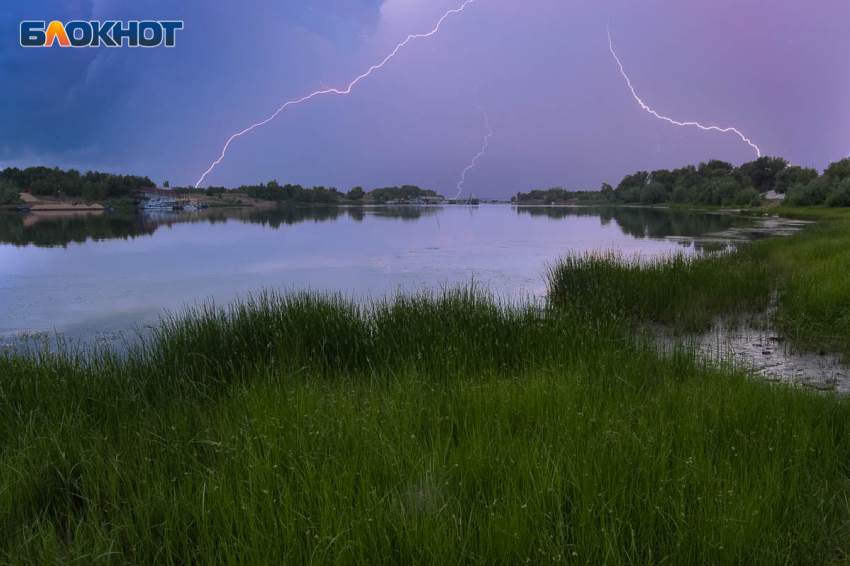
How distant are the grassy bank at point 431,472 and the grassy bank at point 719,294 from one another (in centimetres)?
393

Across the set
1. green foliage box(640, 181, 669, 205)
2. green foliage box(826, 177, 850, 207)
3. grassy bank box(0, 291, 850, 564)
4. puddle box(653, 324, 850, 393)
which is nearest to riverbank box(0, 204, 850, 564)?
grassy bank box(0, 291, 850, 564)

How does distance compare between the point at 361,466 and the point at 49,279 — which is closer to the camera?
the point at 361,466

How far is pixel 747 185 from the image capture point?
300 ft

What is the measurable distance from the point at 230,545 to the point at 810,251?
1838cm

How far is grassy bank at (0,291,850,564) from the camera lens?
2.57m

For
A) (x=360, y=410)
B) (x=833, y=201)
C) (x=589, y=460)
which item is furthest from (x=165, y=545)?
(x=833, y=201)

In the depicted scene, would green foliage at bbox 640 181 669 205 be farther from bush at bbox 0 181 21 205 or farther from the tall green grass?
bush at bbox 0 181 21 205

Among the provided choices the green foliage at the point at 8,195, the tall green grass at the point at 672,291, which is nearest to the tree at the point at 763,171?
the tall green grass at the point at 672,291

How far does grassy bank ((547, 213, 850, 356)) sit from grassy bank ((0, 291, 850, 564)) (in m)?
3.93

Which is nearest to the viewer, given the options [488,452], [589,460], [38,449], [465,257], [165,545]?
[165,545]

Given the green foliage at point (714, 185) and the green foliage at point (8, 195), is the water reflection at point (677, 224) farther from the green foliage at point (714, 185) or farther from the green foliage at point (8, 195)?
the green foliage at point (8, 195)

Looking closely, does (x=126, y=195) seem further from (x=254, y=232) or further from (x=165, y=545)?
(x=165, y=545)

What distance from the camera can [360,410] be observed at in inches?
161

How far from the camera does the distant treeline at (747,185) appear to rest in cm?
5222
